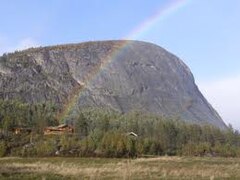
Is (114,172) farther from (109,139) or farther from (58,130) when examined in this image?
(58,130)

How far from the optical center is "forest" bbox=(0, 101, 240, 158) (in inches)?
4289

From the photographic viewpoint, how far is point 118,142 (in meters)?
114

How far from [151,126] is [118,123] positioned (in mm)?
12141

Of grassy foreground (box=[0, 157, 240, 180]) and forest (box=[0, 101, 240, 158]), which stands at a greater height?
forest (box=[0, 101, 240, 158])

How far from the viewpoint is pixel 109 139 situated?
118 m

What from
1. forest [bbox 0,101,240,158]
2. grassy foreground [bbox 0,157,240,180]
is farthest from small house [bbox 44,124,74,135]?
grassy foreground [bbox 0,157,240,180]

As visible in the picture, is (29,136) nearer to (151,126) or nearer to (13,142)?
(13,142)

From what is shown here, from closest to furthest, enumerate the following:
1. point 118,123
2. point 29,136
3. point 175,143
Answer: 1. point 29,136
2. point 175,143
3. point 118,123

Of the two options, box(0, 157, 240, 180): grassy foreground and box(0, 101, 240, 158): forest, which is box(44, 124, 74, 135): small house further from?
box(0, 157, 240, 180): grassy foreground

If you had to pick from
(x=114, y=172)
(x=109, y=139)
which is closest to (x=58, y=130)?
(x=109, y=139)

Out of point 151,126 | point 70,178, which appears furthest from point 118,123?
point 70,178

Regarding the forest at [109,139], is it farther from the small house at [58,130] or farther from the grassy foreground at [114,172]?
the grassy foreground at [114,172]

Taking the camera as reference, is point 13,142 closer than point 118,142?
No

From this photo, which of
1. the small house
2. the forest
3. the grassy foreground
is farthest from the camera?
the small house
